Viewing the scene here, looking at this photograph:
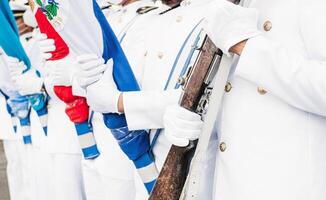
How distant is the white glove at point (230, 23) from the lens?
114cm

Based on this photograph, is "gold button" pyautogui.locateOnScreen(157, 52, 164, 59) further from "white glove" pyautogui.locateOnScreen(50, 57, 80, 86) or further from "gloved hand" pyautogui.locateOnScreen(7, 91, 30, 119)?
"gloved hand" pyautogui.locateOnScreen(7, 91, 30, 119)

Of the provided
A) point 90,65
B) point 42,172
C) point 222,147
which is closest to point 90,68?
point 90,65

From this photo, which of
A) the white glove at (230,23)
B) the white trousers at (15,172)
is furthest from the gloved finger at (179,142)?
the white trousers at (15,172)

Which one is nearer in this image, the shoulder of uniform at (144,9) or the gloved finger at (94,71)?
the gloved finger at (94,71)

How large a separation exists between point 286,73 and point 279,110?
128 millimetres

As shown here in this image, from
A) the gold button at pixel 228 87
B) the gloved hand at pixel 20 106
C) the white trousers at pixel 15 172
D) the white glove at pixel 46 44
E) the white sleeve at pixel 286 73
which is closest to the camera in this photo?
the white sleeve at pixel 286 73

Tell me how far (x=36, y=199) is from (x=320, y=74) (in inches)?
109

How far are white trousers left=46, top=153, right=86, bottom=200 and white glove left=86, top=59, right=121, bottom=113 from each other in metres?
1.15

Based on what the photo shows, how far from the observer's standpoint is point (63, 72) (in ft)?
7.79

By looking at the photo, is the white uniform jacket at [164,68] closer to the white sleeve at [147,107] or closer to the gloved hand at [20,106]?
the white sleeve at [147,107]

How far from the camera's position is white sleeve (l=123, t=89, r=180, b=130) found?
163 centimetres

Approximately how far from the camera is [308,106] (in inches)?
43.2

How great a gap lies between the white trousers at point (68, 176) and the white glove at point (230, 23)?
1926 mm

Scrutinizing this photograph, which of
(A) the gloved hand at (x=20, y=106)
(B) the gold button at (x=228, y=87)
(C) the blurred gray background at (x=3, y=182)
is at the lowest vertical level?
(C) the blurred gray background at (x=3, y=182)
